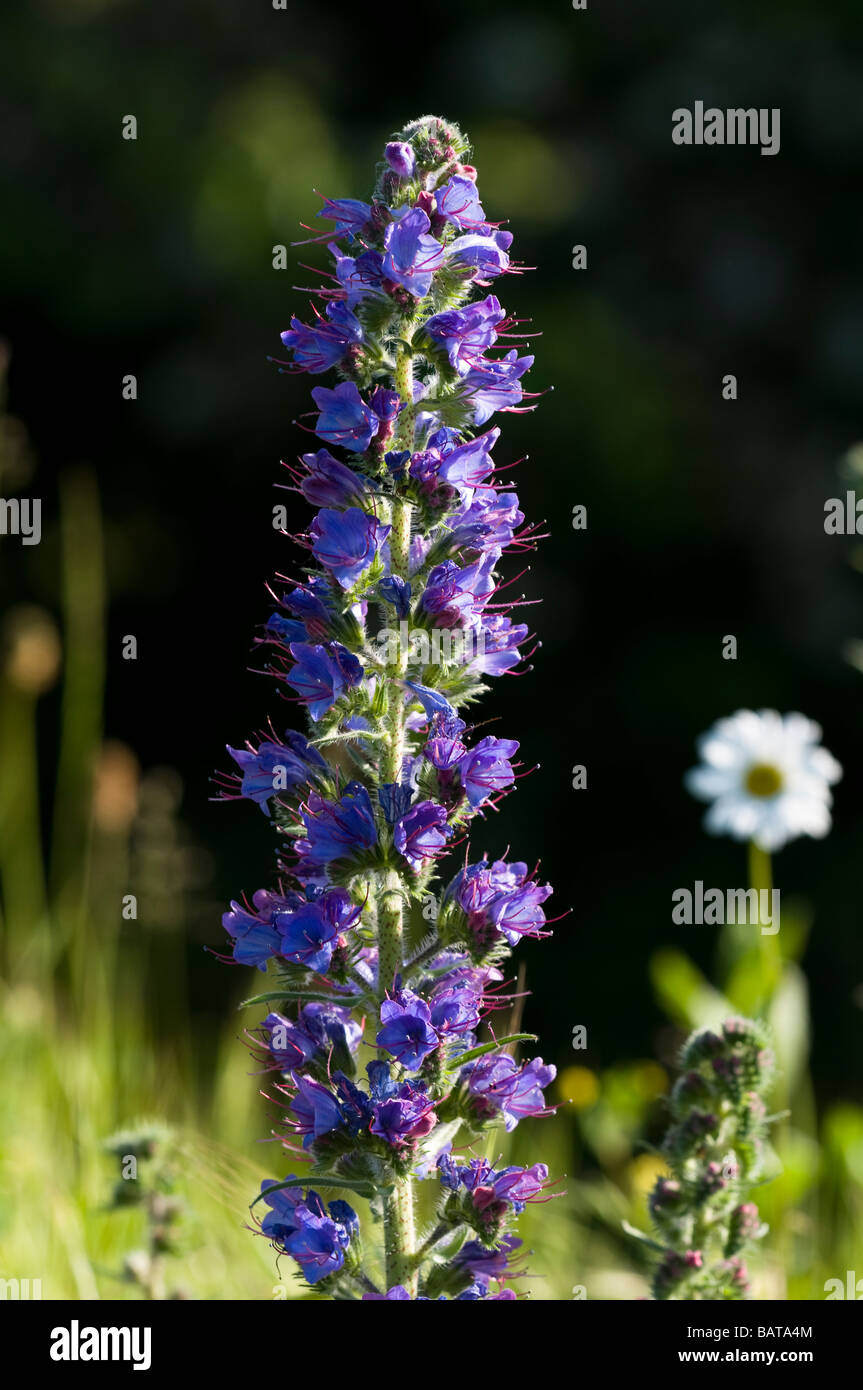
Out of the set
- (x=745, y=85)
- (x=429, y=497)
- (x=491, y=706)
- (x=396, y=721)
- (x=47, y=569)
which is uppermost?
(x=745, y=85)

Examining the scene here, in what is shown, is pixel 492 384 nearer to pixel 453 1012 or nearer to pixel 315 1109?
pixel 453 1012

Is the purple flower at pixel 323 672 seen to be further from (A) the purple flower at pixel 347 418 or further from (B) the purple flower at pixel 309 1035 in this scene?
(B) the purple flower at pixel 309 1035

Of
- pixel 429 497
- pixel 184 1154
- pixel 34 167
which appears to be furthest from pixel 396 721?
pixel 34 167

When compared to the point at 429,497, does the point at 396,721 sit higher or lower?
lower

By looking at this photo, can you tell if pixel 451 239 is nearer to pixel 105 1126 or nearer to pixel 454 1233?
pixel 454 1233

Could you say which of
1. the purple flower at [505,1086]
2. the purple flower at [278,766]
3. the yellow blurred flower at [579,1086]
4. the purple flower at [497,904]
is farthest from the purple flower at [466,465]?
the yellow blurred flower at [579,1086]

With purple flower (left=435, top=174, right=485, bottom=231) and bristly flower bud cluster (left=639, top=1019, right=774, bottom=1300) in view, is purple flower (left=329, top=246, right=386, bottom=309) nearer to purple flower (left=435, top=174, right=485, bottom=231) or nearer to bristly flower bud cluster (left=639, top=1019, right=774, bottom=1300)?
purple flower (left=435, top=174, right=485, bottom=231)

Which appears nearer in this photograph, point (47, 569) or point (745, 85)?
point (745, 85)

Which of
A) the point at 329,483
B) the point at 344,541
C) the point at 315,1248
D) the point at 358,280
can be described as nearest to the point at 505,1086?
the point at 315,1248
